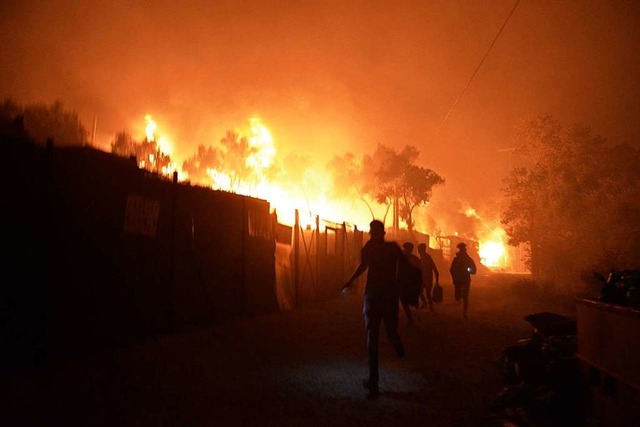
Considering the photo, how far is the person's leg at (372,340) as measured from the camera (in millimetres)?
5023

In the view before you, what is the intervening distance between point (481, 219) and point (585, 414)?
323 feet

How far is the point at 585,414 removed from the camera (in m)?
4.00

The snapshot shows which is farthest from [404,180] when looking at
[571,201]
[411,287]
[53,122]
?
[411,287]

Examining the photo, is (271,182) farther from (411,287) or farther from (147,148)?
(411,287)

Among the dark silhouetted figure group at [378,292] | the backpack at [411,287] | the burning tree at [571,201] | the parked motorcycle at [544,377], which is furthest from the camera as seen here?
the burning tree at [571,201]

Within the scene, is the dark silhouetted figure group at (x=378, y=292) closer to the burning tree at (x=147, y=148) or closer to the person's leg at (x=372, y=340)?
the person's leg at (x=372, y=340)

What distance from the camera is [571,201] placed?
79.8ft

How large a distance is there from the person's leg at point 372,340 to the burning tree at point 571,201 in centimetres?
1640

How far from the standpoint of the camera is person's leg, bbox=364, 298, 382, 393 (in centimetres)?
502

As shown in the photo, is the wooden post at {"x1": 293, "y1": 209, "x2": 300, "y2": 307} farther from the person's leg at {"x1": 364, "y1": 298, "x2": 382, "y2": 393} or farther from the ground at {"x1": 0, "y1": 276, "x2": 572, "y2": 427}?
the person's leg at {"x1": 364, "y1": 298, "x2": 382, "y2": 393}

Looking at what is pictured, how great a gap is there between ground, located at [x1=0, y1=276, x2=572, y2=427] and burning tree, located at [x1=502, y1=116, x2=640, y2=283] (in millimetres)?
15079

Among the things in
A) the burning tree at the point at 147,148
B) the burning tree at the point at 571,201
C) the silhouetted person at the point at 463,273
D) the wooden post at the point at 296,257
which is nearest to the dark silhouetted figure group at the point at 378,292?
the silhouetted person at the point at 463,273

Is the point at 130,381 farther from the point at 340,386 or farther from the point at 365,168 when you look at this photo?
the point at 365,168

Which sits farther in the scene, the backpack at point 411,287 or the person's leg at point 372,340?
the backpack at point 411,287
